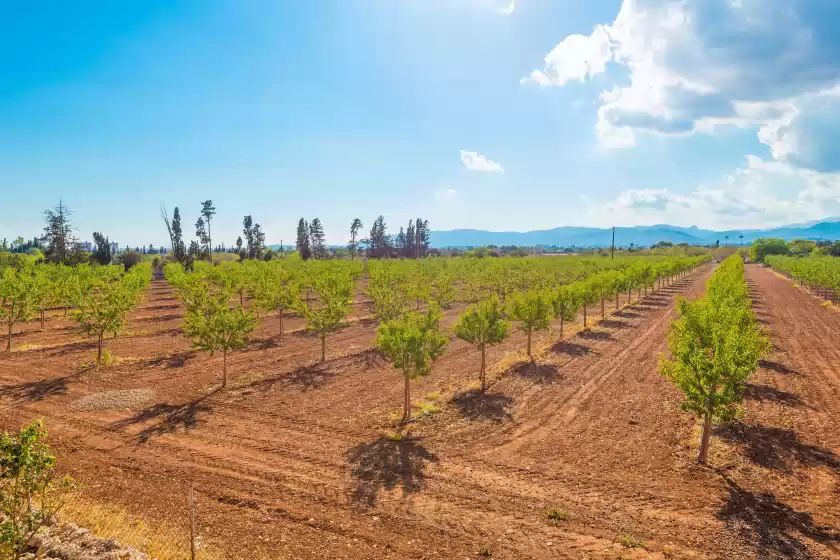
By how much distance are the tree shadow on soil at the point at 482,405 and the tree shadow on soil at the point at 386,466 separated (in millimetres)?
4260

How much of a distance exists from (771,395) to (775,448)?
8237 millimetres

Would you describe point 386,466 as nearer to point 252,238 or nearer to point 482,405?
point 482,405

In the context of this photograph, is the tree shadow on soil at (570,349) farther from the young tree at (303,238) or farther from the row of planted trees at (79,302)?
the young tree at (303,238)

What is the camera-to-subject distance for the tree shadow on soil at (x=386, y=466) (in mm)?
16141

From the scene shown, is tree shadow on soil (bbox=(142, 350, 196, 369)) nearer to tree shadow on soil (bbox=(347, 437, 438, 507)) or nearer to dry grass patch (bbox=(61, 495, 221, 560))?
dry grass patch (bbox=(61, 495, 221, 560))

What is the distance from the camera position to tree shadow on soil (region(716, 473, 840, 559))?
13.1m

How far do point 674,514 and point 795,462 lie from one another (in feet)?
24.9

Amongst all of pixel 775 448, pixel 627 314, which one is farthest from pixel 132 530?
pixel 627 314

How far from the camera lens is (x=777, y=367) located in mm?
31453

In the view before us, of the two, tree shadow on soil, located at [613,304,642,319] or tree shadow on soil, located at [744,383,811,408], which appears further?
tree shadow on soil, located at [613,304,642,319]

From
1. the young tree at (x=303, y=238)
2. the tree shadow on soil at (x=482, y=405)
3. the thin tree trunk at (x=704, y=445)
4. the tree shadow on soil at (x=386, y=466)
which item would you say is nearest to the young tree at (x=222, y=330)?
the tree shadow on soil at (x=386, y=466)

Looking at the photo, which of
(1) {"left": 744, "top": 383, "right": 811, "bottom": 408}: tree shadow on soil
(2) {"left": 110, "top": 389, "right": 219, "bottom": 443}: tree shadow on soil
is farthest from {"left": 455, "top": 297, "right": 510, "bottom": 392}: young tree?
(2) {"left": 110, "top": 389, "right": 219, "bottom": 443}: tree shadow on soil

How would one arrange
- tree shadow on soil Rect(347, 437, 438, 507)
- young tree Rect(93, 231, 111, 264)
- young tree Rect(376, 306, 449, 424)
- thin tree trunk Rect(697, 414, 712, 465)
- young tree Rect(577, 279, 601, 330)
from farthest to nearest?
1. young tree Rect(93, 231, 111, 264)
2. young tree Rect(577, 279, 601, 330)
3. young tree Rect(376, 306, 449, 424)
4. thin tree trunk Rect(697, 414, 712, 465)
5. tree shadow on soil Rect(347, 437, 438, 507)

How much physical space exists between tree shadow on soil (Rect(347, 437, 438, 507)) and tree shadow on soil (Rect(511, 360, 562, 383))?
1193 cm
